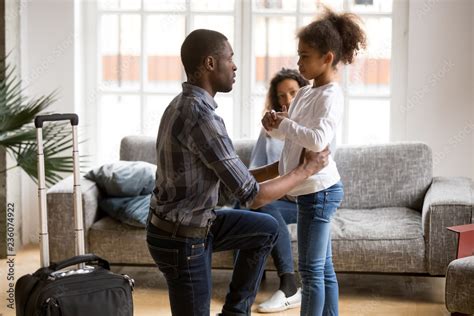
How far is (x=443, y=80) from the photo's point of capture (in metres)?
5.02

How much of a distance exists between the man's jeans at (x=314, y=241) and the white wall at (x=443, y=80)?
213 centimetres

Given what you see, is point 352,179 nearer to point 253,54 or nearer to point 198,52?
point 253,54

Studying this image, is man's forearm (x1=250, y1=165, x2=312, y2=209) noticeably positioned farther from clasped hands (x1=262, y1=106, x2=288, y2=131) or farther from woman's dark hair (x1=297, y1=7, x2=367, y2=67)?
woman's dark hair (x1=297, y1=7, x2=367, y2=67)

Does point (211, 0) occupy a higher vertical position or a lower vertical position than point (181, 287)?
higher

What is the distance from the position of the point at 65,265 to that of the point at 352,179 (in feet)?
7.11

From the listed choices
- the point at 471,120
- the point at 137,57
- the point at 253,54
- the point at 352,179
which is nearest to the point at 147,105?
the point at 137,57

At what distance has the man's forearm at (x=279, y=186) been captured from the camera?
2816 millimetres

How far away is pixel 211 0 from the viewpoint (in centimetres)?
529

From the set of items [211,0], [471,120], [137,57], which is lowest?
[471,120]

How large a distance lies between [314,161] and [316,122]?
13 cm

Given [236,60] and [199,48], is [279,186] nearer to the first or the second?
[199,48]

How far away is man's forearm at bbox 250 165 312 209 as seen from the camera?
9.24ft

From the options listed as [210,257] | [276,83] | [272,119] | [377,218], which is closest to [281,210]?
[377,218]

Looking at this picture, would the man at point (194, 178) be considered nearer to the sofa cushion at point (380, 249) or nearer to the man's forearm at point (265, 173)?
the man's forearm at point (265, 173)
